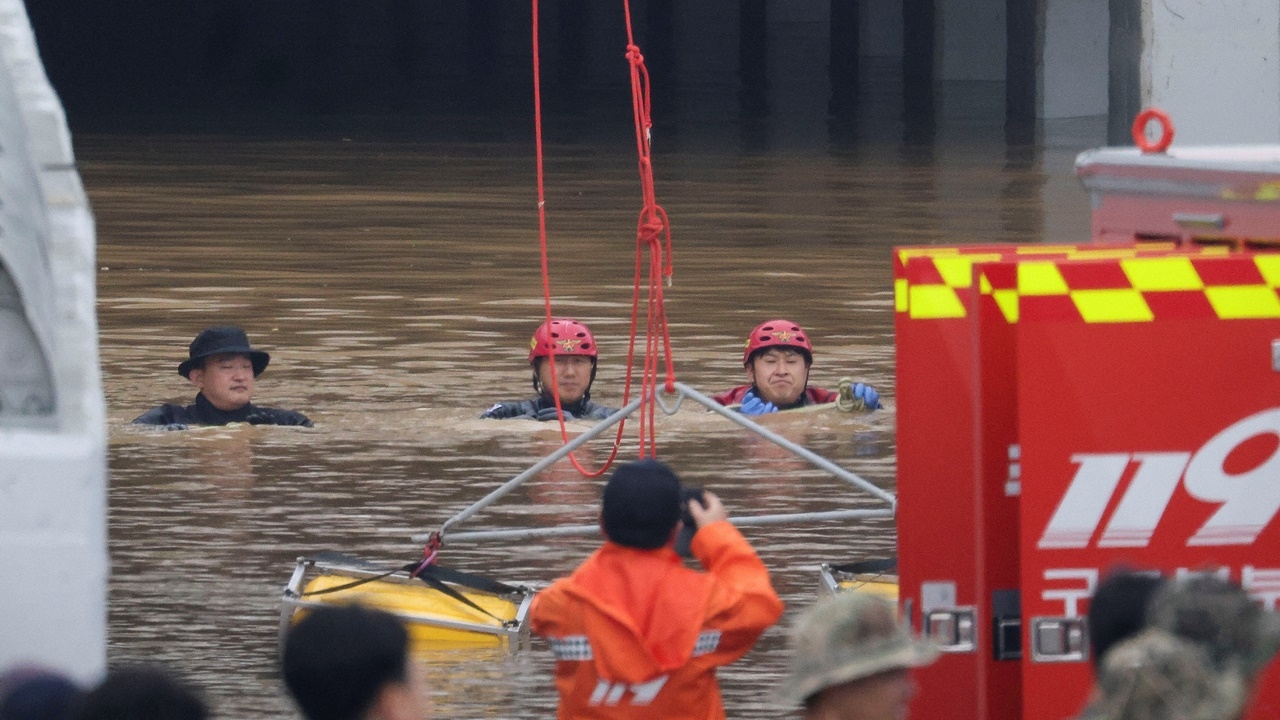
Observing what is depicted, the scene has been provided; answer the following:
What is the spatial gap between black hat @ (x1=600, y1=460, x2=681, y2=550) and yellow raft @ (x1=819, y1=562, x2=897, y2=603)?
8.42 feet

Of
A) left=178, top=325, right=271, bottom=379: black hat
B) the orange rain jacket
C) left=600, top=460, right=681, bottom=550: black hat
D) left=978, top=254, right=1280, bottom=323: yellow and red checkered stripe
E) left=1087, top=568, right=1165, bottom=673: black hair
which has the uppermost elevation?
left=978, top=254, right=1280, bottom=323: yellow and red checkered stripe

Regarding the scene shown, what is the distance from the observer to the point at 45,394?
5359 mm

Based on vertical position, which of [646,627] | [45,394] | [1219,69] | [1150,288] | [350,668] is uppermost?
[1219,69]

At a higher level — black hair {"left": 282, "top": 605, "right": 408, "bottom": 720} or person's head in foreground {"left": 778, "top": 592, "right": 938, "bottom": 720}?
black hair {"left": 282, "top": 605, "right": 408, "bottom": 720}

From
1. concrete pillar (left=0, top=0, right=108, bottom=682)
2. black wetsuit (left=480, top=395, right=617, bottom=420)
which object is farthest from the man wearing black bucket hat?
concrete pillar (left=0, top=0, right=108, bottom=682)

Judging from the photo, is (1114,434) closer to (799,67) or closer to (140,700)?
(140,700)

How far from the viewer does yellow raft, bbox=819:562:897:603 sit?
27.0 feet

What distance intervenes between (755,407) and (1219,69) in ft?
29.6

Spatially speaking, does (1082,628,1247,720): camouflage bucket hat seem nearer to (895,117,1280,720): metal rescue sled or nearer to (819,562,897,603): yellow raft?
(895,117,1280,720): metal rescue sled

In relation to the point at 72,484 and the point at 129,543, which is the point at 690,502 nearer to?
the point at 72,484

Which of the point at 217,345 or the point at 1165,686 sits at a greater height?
the point at 1165,686

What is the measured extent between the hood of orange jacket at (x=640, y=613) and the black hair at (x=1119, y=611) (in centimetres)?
163

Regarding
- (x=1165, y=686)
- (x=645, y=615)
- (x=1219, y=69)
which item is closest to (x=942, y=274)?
(x=645, y=615)

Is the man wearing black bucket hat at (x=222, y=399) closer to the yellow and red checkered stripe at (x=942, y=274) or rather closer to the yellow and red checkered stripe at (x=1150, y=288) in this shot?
the yellow and red checkered stripe at (x=942, y=274)
